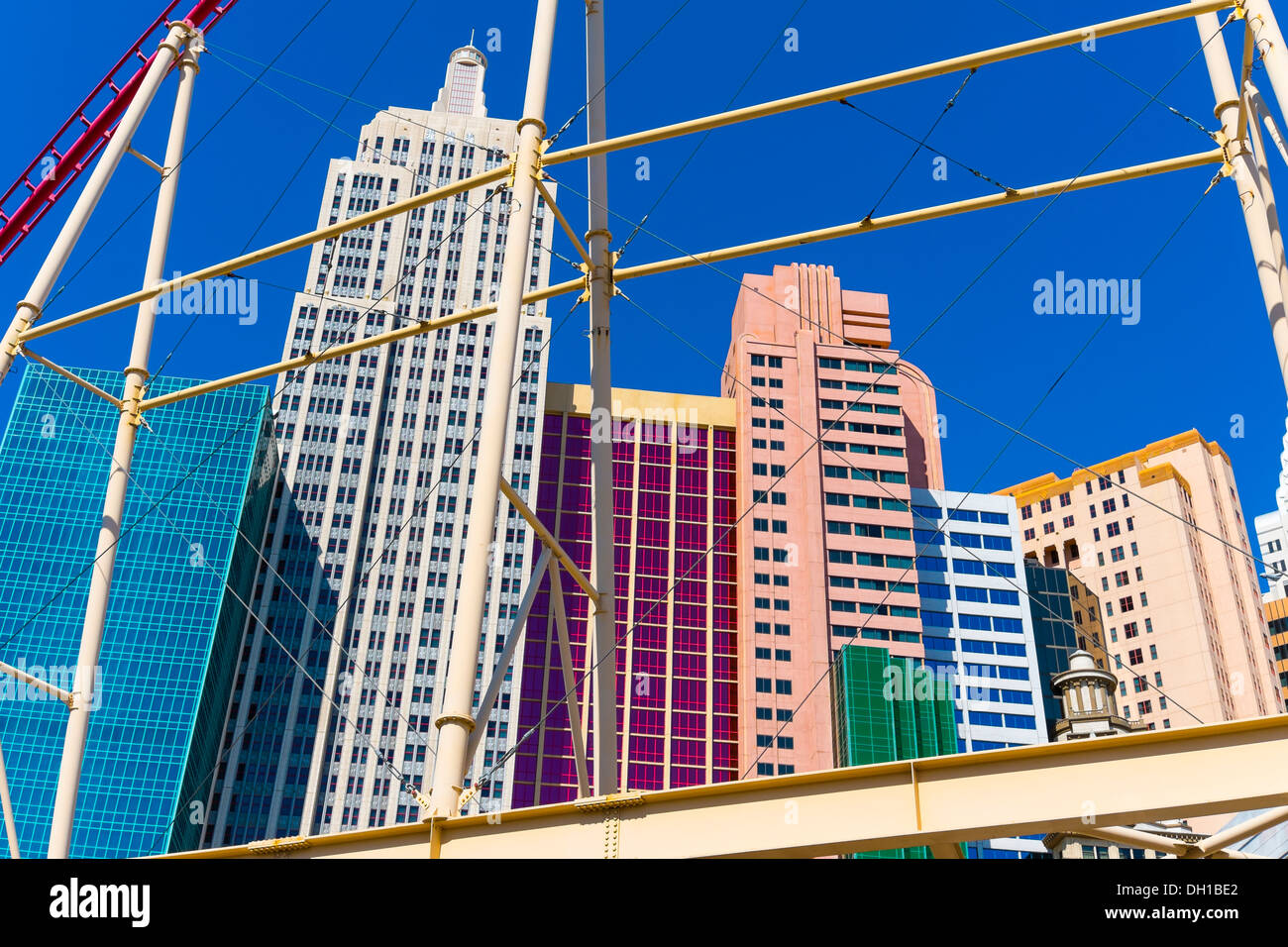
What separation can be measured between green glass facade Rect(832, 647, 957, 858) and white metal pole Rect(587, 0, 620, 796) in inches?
3061

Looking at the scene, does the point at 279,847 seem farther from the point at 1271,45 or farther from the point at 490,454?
the point at 1271,45

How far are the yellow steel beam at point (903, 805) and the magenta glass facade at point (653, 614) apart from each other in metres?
79.8

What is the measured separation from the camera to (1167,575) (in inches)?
4439

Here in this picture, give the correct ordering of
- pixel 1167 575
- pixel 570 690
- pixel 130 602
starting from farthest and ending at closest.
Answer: pixel 1167 575 < pixel 130 602 < pixel 570 690

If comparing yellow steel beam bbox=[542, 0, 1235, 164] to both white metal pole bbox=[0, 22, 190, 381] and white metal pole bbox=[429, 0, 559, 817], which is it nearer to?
white metal pole bbox=[429, 0, 559, 817]

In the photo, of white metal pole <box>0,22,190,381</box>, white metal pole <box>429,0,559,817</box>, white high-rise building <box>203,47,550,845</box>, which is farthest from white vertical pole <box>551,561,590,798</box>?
white high-rise building <box>203,47,550,845</box>

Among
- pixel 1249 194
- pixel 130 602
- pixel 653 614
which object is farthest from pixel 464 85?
pixel 1249 194

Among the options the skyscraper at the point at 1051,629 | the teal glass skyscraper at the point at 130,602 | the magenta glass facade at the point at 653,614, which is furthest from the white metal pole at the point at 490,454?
the skyscraper at the point at 1051,629

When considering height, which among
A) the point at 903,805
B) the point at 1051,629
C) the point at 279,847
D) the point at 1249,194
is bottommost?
the point at 279,847

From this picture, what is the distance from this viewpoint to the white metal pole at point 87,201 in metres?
18.7

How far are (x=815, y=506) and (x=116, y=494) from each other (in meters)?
91.0

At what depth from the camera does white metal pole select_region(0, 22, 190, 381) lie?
61.5ft
